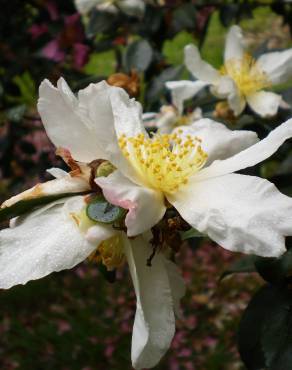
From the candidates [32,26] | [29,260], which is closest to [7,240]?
[29,260]

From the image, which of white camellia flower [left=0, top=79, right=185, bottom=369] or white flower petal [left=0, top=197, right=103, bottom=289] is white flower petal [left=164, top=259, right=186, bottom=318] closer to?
white camellia flower [left=0, top=79, right=185, bottom=369]

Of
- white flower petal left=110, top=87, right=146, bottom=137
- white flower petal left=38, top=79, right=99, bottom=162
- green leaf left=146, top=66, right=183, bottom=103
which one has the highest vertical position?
white flower petal left=38, top=79, right=99, bottom=162

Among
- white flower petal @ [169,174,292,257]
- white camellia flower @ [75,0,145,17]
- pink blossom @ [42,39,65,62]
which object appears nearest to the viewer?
white flower petal @ [169,174,292,257]

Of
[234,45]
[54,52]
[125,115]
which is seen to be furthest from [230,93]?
[54,52]

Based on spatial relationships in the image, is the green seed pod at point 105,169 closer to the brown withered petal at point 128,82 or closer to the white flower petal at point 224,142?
the white flower petal at point 224,142

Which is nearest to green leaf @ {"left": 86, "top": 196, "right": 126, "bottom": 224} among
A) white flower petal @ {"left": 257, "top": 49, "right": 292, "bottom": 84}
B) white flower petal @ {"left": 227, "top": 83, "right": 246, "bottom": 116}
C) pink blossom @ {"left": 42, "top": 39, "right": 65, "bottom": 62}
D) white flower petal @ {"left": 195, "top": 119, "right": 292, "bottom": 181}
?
white flower petal @ {"left": 195, "top": 119, "right": 292, "bottom": 181}

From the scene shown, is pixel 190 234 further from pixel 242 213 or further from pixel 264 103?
pixel 264 103
